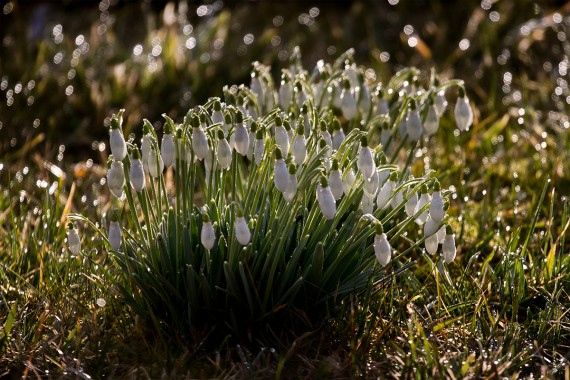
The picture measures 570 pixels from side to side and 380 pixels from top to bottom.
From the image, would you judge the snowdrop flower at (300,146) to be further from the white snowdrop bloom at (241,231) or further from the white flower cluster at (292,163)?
the white snowdrop bloom at (241,231)

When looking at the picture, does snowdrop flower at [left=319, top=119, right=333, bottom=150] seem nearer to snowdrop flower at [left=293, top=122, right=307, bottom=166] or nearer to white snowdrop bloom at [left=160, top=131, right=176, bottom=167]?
snowdrop flower at [left=293, top=122, right=307, bottom=166]

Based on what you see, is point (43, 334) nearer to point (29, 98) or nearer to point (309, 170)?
point (309, 170)

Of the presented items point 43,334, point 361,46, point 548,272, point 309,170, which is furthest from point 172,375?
point 361,46

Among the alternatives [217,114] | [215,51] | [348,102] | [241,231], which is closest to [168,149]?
[217,114]

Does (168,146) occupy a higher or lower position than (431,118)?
higher

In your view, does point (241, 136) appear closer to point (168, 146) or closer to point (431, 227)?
point (168, 146)

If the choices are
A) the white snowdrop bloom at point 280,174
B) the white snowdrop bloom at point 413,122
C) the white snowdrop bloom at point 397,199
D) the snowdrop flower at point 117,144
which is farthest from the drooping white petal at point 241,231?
the white snowdrop bloom at point 413,122
